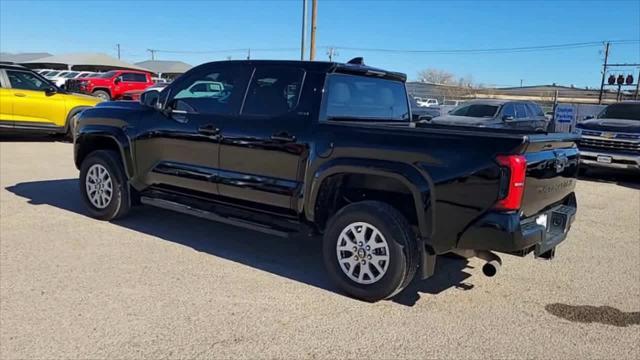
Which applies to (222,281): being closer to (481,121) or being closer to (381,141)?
(381,141)

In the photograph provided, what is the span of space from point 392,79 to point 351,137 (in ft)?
5.16

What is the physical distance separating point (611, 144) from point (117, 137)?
9.73 meters

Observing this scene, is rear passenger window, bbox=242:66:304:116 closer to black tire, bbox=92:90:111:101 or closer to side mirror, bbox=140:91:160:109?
side mirror, bbox=140:91:160:109

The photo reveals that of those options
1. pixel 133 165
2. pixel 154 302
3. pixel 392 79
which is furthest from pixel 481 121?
pixel 154 302

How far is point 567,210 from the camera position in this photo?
14.4 feet

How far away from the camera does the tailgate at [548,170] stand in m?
3.71

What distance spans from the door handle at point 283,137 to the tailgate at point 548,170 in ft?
6.13

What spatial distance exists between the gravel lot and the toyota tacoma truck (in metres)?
5.35

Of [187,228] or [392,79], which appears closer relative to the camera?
[392,79]

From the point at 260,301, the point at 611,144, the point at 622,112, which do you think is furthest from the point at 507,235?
the point at 622,112

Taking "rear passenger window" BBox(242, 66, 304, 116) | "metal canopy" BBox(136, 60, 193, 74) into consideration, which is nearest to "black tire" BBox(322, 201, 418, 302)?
"rear passenger window" BBox(242, 66, 304, 116)

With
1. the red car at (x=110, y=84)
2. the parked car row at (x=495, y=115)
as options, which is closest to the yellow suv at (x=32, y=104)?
the parked car row at (x=495, y=115)

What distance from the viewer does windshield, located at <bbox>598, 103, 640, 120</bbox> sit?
12.4 m

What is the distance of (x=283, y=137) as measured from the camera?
4.57 metres
